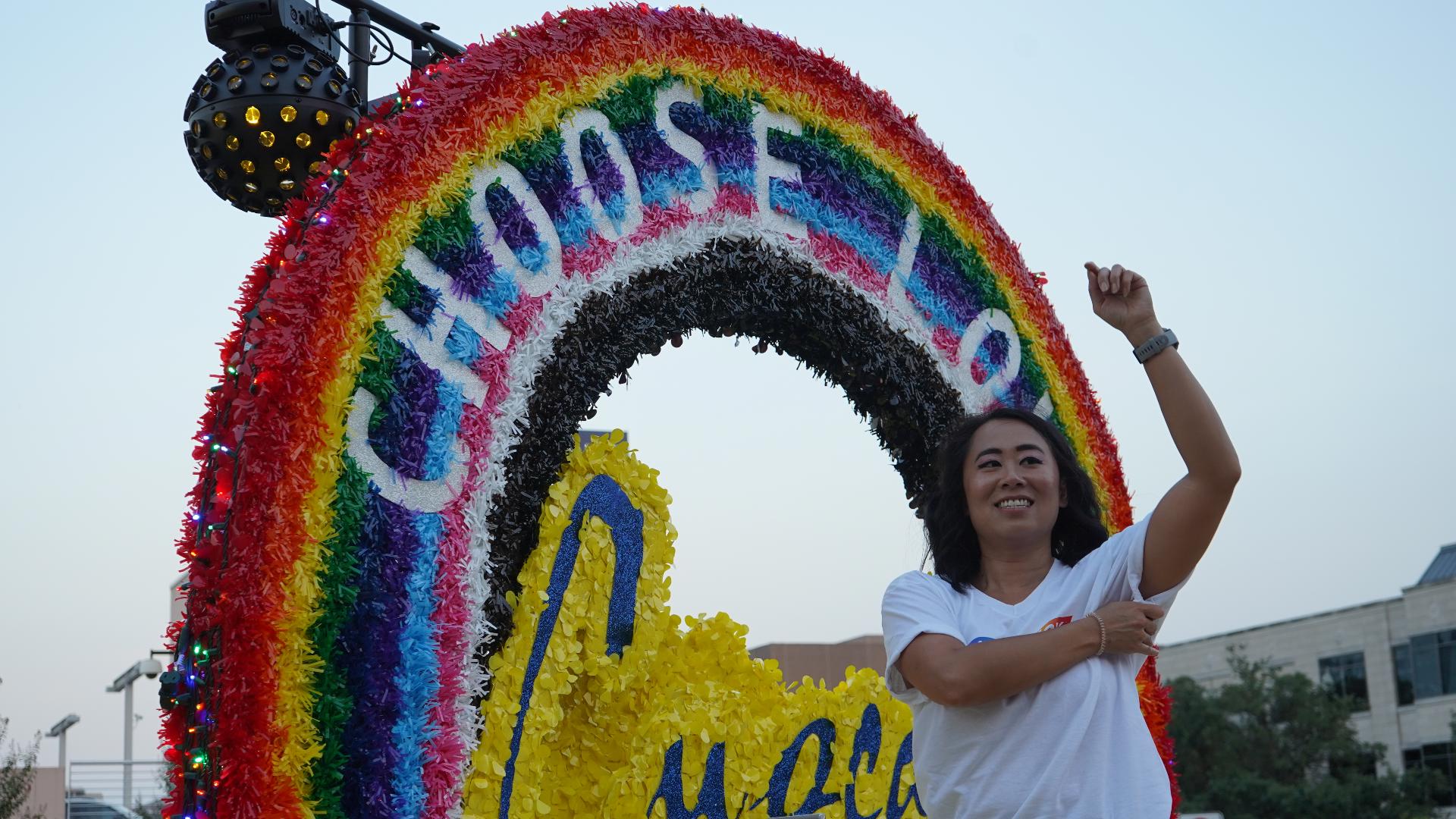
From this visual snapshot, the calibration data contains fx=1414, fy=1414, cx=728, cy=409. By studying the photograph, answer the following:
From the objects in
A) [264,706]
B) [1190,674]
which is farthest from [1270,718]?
[264,706]

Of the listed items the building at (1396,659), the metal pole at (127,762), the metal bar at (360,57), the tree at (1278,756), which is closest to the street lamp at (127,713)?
the metal pole at (127,762)

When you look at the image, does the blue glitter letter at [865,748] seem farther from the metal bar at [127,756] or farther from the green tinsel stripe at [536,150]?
the metal bar at [127,756]

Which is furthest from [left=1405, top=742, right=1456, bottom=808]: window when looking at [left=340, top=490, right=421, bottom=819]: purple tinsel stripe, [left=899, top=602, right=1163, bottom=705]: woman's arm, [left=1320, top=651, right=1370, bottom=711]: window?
[left=899, top=602, right=1163, bottom=705]: woman's arm

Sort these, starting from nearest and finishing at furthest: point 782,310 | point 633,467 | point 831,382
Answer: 1. point 633,467
2. point 782,310
3. point 831,382

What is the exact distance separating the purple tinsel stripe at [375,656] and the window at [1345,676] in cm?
3441

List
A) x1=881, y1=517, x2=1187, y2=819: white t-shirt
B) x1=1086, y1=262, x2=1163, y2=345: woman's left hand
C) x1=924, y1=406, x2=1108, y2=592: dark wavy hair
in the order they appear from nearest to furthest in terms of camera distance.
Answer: x1=881, y1=517, x2=1187, y2=819: white t-shirt, x1=1086, y1=262, x2=1163, y2=345: woman's left hand, x1=924, y1=406, x2=1108, y2=592: dark wavy hair

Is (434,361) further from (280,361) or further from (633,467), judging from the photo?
(633,467)

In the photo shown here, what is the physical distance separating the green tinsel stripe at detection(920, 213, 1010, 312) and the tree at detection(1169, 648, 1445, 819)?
2147cm

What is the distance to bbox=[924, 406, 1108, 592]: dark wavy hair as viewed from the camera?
Answer: 240cm

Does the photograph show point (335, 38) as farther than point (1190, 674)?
No

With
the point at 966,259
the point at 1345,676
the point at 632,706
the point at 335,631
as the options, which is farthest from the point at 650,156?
the point at 1345,676

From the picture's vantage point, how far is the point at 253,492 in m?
3.04

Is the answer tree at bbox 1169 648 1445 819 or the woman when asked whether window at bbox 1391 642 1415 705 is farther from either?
the woman

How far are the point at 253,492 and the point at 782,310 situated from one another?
5.99 ft
